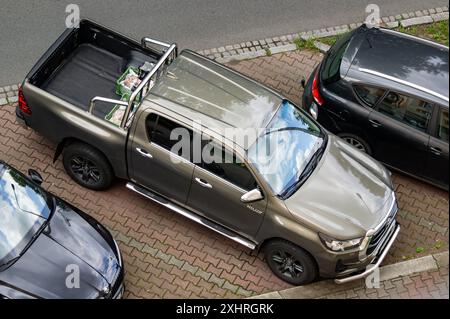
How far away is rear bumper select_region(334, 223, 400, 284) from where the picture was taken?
10.2 m

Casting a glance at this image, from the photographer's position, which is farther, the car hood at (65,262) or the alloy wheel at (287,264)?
the alloy wheel at (287,264)

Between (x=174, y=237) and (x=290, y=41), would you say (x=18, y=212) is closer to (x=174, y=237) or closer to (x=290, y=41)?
(x=174, y=237)

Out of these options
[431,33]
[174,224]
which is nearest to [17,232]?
[174,224]

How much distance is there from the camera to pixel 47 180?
1144 centimetres

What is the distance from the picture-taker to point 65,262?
31.9ft

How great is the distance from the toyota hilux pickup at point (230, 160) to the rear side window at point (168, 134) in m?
0.01

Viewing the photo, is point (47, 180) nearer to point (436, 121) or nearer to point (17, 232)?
point (17, 232)

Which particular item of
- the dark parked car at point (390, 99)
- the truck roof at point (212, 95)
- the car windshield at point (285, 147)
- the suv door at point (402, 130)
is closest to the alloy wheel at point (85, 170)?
the truck roof at point (212, 95)

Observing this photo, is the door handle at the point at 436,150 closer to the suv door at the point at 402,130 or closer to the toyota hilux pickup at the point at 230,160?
the suv door at the point at 402,130

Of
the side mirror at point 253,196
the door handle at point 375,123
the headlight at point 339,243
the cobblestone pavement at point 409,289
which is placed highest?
the door handle at point 375,123

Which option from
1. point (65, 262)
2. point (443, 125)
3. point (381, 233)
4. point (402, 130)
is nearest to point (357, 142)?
point (402, 130)

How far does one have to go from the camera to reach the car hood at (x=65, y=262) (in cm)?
944

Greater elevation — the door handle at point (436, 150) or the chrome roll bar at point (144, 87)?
the chrome roll bar at point (144, 87)

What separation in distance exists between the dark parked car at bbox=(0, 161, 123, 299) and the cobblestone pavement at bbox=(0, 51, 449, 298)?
0.64 metres
